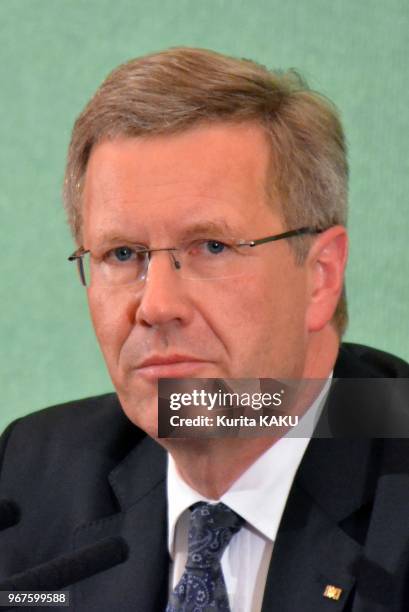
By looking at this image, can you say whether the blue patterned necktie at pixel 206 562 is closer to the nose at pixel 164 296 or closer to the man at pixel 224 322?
the man at pixel 224 322

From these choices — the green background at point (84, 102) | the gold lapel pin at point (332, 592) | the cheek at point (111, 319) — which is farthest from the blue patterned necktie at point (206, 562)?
the green background at point (84, 102)

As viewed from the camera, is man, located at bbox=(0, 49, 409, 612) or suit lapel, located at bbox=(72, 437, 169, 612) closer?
man, located at bbox=(0, 49, 409, 612)

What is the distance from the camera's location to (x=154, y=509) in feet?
6.64

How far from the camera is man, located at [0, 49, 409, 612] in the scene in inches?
70.6

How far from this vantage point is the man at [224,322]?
1.79 meters

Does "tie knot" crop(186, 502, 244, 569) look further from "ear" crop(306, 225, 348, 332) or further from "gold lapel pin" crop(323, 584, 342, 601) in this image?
"ear" crop(306, 225, 348, 332)

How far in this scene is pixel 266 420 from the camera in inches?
75.9

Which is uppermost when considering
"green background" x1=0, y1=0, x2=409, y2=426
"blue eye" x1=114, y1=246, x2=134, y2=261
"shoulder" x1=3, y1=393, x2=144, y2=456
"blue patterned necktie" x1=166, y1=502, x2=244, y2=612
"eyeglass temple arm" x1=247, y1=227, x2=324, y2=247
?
"green background" x1=0, y1=0, x2=409, y2=426

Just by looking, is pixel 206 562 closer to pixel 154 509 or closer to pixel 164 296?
pixel 154 509

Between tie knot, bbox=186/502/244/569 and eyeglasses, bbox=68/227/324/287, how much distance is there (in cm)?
34

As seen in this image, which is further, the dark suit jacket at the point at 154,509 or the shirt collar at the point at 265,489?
the shirt collar at the point at 265,489

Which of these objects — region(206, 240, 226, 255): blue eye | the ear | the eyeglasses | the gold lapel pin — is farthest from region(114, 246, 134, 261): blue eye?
the gold lapel pin

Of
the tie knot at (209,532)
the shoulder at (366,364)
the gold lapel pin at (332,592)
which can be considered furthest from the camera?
the shoulder at (366,364)

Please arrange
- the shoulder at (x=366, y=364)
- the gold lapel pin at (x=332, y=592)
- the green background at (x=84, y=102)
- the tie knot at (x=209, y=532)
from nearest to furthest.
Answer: the gold lapel pin at (x=332, y=592) < the tie knot at (x=209, y=532) < the shoulder at (x=366, y=364) < the green background at (x=84, y=102)
